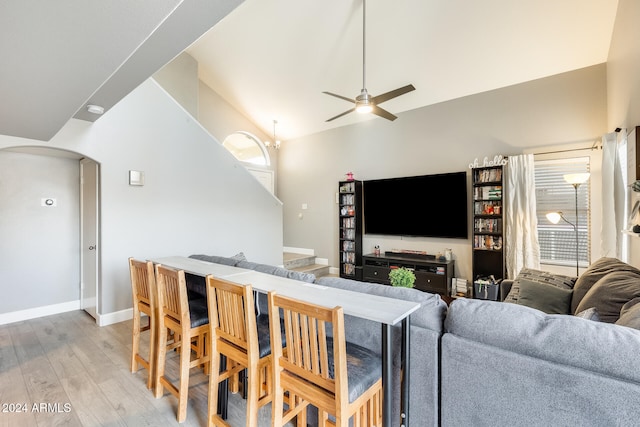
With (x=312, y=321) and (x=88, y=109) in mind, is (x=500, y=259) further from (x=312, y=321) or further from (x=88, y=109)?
(x=88, y=109)

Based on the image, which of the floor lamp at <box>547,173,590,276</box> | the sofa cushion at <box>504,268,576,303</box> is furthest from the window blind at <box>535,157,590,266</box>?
the sofa cushion at <box>504,268,576,303</box>

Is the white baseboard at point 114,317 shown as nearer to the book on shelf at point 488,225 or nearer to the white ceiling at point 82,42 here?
the white ceiling at point 82,42

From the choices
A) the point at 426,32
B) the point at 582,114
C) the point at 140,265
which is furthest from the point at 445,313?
the point at 582,114

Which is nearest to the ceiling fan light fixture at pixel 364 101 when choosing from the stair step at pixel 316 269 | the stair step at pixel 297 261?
the stair step at pixel 297 261

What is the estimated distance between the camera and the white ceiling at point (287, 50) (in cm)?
136

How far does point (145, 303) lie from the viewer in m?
2.41

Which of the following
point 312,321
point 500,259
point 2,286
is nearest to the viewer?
point 312,321

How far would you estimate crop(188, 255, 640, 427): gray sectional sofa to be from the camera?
1.10 m

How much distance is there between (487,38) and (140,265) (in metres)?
4.66

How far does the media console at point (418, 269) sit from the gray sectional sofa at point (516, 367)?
10.0ft

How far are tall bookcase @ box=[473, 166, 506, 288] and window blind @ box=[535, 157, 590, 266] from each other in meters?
0.55

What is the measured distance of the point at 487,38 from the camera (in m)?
3.85

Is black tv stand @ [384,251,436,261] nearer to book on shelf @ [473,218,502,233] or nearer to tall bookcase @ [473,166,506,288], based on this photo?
tall bookcase @ [473,166,506,288]

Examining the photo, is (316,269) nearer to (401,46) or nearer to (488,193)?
(488,193)
